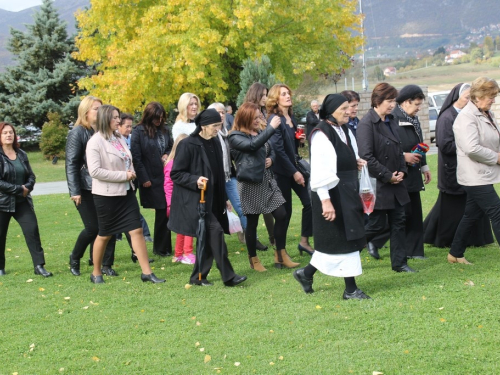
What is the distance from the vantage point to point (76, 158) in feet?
26.8

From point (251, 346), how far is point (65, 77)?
96.7 feet

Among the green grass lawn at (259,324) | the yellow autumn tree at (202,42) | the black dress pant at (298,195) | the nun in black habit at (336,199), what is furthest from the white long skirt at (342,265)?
the yellow autumn tree at (202,42)

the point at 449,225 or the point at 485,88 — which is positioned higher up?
the point at 485,88

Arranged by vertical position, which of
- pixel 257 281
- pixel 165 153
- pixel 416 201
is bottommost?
pixel 257 281

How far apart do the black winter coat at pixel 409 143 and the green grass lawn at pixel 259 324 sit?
3.08ft

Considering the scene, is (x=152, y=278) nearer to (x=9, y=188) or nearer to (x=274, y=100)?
(x=9, y=188)

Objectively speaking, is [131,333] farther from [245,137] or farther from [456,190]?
[456,190]

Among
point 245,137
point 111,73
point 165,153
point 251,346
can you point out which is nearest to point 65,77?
point 111,73

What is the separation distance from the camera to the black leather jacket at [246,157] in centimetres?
771

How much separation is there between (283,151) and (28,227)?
3397 millimetres

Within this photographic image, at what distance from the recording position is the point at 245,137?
776 centimetres

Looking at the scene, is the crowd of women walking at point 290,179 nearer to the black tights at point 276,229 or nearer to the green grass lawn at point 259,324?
the black tights at point 276,229

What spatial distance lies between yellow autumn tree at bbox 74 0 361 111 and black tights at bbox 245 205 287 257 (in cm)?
1728

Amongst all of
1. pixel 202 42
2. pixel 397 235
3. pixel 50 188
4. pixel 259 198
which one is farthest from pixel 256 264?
pixel 202 42
